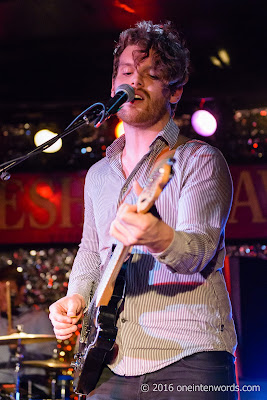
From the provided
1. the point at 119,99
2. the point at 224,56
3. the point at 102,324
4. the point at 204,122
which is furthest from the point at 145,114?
the point at 204,122

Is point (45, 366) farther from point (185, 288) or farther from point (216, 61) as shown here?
point (185, 288)

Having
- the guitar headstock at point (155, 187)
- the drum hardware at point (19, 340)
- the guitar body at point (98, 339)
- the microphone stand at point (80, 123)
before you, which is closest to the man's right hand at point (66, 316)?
the guitar body at point (98, 339)

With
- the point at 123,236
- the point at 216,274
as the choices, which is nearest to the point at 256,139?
the point at 216,274

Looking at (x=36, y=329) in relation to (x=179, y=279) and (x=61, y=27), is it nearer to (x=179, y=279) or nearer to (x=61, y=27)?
(x=61, y=27)

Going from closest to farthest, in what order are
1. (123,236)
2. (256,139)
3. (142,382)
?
(123,236) → (142,382) → (256,139)

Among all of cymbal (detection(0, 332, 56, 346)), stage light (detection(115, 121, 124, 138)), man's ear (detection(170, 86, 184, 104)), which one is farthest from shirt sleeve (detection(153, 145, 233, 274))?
stage light (detection(115, 121, 124, 138))

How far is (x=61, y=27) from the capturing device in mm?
6316

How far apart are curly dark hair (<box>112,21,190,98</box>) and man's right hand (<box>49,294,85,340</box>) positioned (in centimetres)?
108

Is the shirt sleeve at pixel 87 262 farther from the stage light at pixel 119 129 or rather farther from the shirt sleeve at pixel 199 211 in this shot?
the stage light at pixel 119 129

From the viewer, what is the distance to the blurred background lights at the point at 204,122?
696cm

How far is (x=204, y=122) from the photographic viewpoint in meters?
6.99

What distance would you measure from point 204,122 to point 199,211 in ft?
16.5

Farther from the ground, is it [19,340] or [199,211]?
[199,211]

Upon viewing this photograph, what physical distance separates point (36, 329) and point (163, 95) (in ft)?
17.9
